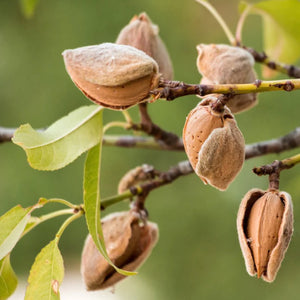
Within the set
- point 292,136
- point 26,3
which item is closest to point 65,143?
point 292,136

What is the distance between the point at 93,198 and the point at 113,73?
0.68 ft

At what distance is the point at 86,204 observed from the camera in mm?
765

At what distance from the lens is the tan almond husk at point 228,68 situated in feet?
2.58

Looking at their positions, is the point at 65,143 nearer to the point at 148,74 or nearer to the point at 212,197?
the point at 148,74

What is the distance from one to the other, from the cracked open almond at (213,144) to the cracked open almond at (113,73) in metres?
0.07

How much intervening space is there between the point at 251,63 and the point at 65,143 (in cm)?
28

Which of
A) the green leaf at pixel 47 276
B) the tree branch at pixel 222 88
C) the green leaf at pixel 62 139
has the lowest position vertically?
the green leaf at pixel 47 276

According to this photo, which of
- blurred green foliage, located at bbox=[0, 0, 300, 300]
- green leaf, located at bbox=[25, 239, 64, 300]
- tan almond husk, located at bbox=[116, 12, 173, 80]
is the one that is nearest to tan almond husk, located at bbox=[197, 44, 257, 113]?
tan almond husk, located at bbox=[116, 12, 173, 80]

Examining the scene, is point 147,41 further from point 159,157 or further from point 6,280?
point 159,157

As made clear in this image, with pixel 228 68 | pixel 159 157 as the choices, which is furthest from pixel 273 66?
pixel 159 157

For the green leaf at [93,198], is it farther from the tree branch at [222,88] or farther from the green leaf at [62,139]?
the tree branch at [222,88]

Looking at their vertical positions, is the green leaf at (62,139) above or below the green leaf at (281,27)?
above

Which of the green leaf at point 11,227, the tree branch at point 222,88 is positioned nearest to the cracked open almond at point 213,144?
the tree branch at point 222,88

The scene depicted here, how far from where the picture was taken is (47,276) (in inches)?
31.3
